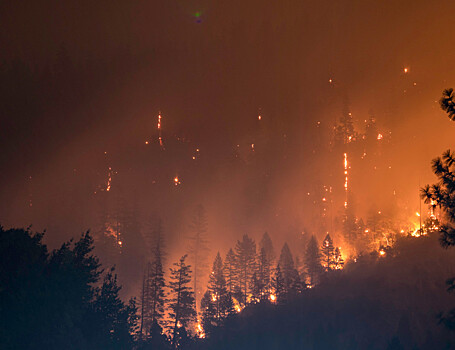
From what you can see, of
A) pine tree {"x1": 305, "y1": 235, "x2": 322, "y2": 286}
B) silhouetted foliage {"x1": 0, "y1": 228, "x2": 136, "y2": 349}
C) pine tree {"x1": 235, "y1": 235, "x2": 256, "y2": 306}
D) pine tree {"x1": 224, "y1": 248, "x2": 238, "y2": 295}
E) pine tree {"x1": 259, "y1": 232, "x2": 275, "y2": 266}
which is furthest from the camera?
pine tree {"x1": 259, "y1": 232, "x2": 275, "y2": 266}

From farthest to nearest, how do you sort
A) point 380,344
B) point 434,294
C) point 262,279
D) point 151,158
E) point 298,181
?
point 151,158, point 298,181, point 262,279, point 434,294, point 380,344

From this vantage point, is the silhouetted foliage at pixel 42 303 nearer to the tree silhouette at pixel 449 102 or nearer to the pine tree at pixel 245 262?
the tree silhouette at pixel 449 102

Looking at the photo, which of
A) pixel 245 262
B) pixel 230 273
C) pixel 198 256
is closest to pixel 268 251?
pixel 245 262

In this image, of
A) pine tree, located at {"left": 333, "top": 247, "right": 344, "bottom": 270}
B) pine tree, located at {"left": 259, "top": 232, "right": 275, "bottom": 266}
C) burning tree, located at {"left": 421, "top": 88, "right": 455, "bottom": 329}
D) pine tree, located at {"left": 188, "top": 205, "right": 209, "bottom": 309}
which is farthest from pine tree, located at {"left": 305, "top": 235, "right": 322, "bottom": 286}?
burning tree, located at {"left": 421, "top": 88, "right": 455, "bottom": 329}

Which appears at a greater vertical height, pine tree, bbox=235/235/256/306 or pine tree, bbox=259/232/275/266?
pine tree, bbox=259/232/275/266

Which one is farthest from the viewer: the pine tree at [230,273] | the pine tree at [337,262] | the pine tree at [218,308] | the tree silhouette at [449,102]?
the pine tree at [337,262]

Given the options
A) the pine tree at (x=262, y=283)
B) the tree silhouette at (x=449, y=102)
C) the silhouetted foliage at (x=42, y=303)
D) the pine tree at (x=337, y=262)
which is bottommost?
the silhouetted foliage at (x=42, y=303)

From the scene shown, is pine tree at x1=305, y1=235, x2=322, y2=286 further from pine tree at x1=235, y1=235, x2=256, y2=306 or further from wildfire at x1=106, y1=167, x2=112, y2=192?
wildfire at x1=106, y1=167, x2=112, y2=192

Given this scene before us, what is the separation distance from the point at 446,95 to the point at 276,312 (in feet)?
144

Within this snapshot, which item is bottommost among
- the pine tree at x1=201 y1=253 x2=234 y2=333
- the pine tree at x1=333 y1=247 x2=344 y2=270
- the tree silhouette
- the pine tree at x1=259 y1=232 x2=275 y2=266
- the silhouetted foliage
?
the silhouetted foliage

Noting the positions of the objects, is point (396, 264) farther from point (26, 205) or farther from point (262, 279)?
point (26, 205)

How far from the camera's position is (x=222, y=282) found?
177 feet

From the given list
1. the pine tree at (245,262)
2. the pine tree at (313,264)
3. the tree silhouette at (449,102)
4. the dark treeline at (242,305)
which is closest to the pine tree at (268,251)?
the dark treeline at (242,305)

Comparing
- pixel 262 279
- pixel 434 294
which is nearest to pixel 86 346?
pixel 434 294
